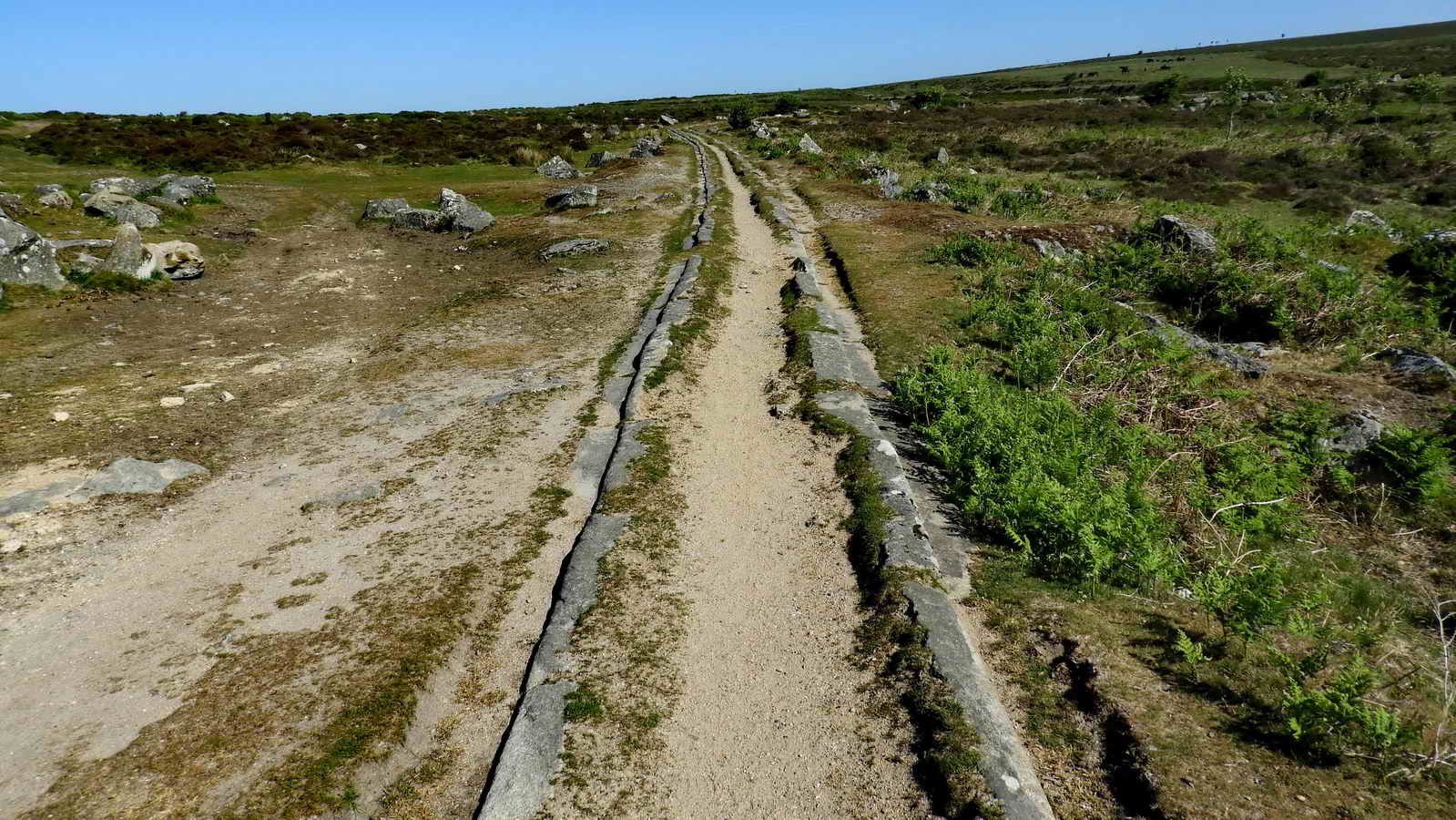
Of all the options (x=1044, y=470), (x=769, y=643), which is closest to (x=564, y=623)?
(x=769, y=643)

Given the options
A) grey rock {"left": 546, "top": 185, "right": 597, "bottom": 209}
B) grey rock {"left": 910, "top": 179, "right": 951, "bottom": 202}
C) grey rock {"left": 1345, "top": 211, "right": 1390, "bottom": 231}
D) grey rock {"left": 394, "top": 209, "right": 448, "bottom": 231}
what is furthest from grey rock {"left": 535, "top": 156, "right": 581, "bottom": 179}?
grey rock {"left": 1345, "top": 211, "right": 1390, "bottom": 231}

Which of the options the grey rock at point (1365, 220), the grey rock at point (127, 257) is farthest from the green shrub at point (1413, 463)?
the grey rock at point (127, 257)

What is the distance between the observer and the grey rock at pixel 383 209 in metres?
27.9

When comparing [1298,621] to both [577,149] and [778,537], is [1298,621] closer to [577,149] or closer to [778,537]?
[778,537]

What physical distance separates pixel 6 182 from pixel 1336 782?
143ft

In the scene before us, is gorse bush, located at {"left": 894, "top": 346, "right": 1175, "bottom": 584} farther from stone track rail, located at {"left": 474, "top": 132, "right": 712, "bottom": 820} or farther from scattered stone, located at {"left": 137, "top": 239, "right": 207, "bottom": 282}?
scattered stone, located at {"left": 137, "top": 239, "right": 207, "bottom": 282}

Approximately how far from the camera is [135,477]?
9273 mm

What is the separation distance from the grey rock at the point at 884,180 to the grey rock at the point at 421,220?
60.4 feet

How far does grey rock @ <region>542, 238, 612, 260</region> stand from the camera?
22297 millimetres

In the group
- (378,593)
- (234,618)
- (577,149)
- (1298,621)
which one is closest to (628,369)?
(378,593)

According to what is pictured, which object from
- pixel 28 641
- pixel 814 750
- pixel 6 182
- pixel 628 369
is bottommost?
pixel 814 750

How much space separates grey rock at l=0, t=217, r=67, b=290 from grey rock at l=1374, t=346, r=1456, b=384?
3020cm

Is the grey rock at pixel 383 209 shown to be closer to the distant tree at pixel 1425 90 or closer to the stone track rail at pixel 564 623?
the stone track rail at pixel 564 623

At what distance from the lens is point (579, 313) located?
1697 cm
